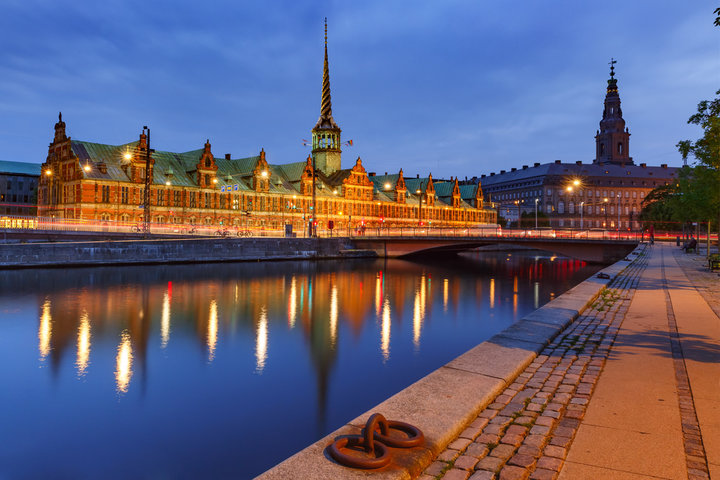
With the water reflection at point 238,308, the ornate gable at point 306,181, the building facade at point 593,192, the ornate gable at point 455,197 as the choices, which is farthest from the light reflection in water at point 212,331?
the building facade at point 593,192

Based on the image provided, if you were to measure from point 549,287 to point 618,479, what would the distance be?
3389 centimetres

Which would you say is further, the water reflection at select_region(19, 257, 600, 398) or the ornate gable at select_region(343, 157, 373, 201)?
the ornate gable at select_region(343, 157, 373, 201)

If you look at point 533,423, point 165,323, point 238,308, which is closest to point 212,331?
point 165,323

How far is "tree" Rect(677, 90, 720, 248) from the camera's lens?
86.9 feet

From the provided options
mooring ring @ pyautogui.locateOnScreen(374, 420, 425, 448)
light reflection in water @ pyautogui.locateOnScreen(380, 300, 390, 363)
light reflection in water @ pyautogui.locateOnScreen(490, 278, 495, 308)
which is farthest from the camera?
light reflection in water @ pyautogui.locateOnScreen(490, 278, 495, 308)

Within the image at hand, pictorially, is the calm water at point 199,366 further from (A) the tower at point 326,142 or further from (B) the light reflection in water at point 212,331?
(A) the tower at point 326,142

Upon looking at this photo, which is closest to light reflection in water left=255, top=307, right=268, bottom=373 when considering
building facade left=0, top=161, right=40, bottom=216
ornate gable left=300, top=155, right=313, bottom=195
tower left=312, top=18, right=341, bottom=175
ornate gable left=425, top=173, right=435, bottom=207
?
ornate gable left=300, top=155, right=313, bottom=195

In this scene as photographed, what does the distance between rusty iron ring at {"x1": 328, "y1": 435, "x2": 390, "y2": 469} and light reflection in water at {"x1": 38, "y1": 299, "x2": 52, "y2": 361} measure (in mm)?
12770

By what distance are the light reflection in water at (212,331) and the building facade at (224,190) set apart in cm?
2888

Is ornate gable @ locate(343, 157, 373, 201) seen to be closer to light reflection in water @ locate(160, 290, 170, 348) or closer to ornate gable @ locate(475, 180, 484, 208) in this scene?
ornate gable @ locate(475, 180, 484, 208)

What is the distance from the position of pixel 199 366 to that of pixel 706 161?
1449 inches

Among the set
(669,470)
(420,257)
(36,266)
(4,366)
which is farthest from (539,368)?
(420,257)

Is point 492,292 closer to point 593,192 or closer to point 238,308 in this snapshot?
point 238,308

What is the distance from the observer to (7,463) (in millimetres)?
8102
